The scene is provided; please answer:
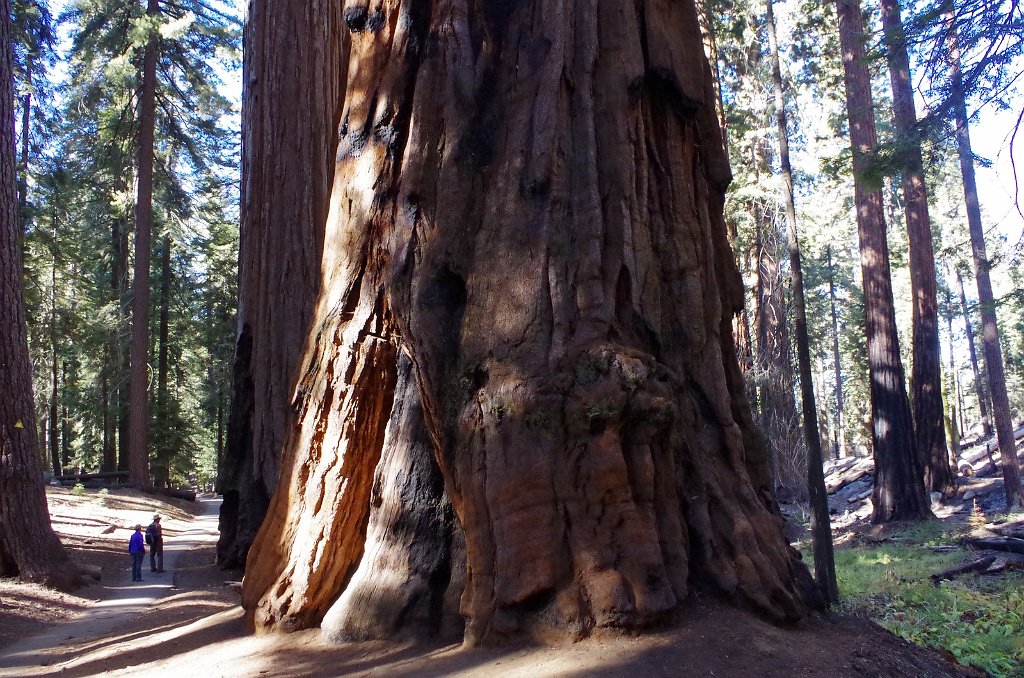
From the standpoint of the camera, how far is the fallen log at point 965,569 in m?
11.8

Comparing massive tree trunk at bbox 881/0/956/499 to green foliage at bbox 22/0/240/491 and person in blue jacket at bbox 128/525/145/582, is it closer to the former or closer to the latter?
person in blue jacket at bbox 128/525/145/582

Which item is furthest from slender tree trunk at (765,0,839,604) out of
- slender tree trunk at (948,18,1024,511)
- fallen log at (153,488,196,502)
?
fallen log at (153,488,196,502)

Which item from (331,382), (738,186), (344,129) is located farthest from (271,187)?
(738,186)

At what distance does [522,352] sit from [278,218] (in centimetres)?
770

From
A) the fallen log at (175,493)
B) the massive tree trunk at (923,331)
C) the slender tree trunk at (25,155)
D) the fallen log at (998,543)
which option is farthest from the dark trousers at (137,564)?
the massive tree trunk at (923,331)

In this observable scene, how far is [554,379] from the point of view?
4.66 metres

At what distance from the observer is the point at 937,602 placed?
10.3m

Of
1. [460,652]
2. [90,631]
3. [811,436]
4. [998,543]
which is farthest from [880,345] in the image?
[460,652]

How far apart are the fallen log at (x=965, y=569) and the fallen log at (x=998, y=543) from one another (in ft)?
2.38

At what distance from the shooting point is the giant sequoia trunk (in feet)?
15.0

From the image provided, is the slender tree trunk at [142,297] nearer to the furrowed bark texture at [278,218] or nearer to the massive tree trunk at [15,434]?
the massive tree trunk at [15,434]

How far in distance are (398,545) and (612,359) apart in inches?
80.1

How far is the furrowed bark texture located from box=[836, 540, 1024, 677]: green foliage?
Result: 7.75 meters

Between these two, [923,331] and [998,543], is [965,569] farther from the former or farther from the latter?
[923,331]
